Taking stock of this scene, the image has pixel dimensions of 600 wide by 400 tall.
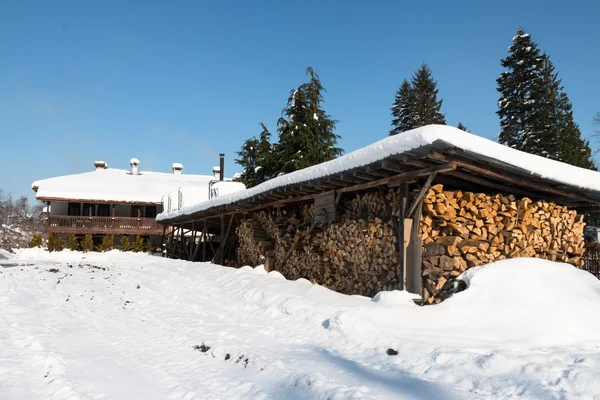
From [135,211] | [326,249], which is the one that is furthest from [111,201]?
[326,249]

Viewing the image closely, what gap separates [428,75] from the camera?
4019 cm

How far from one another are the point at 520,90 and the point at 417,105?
10666mm

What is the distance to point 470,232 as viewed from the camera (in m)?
7.82

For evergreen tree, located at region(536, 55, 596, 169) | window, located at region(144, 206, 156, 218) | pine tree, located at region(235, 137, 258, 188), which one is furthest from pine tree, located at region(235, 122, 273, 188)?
evergreen tree, located at region(536, 55, 596, 169)

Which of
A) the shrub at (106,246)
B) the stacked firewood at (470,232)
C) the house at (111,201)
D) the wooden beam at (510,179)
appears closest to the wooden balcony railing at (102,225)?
the house at (111,201)

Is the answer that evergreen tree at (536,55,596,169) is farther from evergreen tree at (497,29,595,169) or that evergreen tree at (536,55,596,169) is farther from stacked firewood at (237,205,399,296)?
stacked firewood at (237,205,399,296)

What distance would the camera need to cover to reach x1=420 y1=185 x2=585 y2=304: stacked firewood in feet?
24.5

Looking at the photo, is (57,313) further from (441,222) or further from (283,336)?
(441,222)

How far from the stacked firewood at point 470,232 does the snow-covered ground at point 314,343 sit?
1.91 ft

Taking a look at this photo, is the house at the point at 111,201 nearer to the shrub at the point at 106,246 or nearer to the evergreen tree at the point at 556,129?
the shrub at the point at 106,246

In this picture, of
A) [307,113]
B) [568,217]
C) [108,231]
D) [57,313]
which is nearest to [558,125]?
[307,113]

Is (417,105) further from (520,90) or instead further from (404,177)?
(404,177)

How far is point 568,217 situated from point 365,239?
4.45 m

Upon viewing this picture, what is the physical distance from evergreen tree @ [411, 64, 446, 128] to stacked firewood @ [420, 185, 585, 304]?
27.3m
